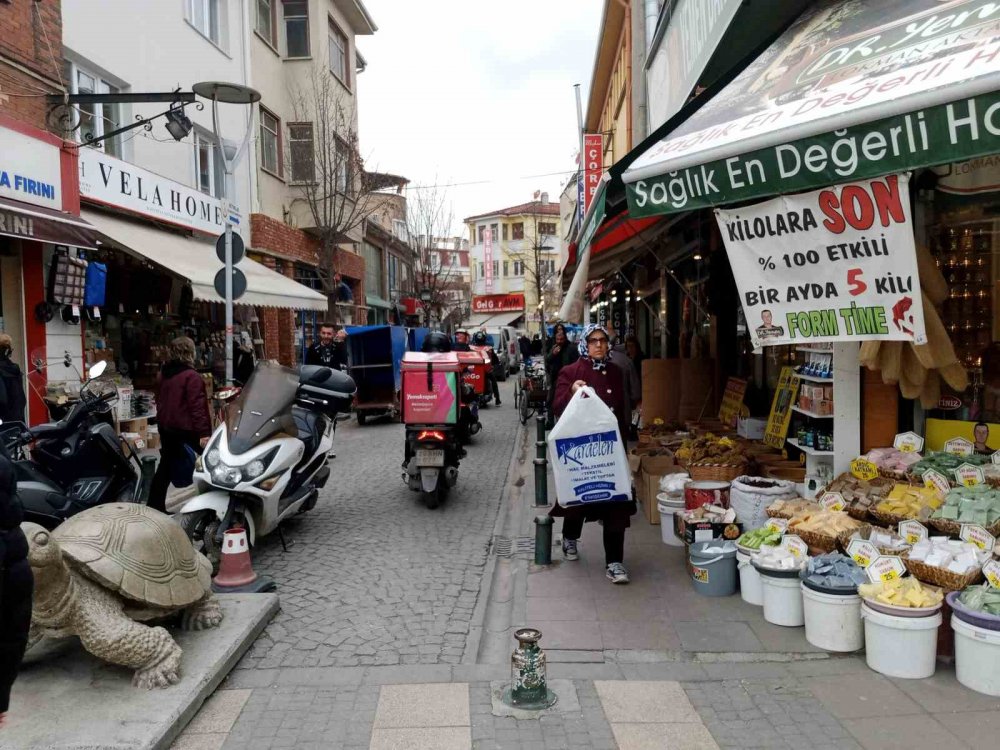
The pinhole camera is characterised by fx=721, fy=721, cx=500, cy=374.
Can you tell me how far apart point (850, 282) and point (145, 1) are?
1288 cm

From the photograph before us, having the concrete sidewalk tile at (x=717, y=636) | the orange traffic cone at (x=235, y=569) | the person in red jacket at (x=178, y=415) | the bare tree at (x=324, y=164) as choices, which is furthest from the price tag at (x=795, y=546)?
the bare tree at (x=324, y=164)

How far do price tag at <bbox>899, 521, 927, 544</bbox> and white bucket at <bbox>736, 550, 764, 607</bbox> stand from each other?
3.03ft

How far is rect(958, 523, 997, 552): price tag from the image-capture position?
4.13m

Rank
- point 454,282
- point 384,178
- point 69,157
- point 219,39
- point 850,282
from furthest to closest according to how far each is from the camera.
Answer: point 454,282, point 384,178, point 219,39, point 69,157, point 850,282

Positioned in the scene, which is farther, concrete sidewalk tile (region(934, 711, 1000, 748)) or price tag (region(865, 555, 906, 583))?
price tag (region(865, 555, 906, 583))

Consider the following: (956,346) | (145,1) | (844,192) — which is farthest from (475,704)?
(145,1)

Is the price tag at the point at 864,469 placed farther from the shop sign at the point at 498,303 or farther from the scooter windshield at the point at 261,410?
the shop sign at the point at 498,303

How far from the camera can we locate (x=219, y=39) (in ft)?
52.9

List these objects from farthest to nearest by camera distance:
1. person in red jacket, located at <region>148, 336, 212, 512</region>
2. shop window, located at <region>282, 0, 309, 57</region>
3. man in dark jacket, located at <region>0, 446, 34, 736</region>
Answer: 1. shop window, located at <region>282, 0, 309, 57</region>
2. person in red jacket, located at <region>148, 336, 212, 512</region>
3. man in dark jacket, located at <region>0, 446, 34, 736</region>

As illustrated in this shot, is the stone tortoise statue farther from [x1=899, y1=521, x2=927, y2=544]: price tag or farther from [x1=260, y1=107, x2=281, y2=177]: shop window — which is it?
[x1=260, y1=107, x2=281, y2=177]: shop window

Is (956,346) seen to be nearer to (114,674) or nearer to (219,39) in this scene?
(114,674)

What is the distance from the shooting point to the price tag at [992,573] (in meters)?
3.83

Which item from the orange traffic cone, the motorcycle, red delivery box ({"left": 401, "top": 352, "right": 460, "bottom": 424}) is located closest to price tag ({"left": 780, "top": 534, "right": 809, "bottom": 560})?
the orange traffic cone

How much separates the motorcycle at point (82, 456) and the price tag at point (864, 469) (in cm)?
560
